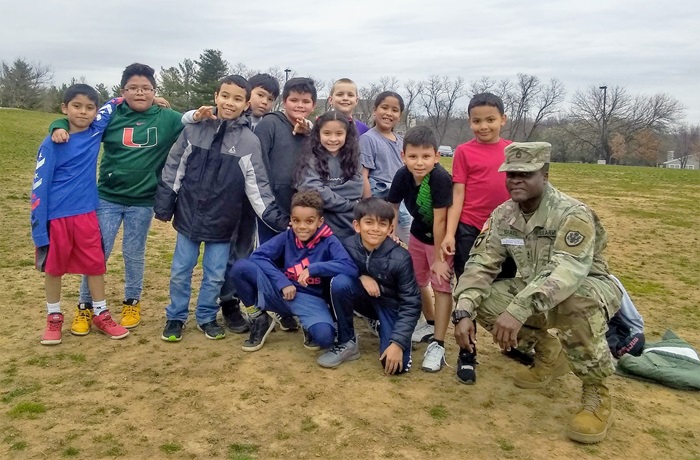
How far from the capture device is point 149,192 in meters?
4.20

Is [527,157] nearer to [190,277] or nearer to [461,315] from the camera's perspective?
[461,315]

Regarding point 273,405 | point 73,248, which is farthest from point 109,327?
point 273,405

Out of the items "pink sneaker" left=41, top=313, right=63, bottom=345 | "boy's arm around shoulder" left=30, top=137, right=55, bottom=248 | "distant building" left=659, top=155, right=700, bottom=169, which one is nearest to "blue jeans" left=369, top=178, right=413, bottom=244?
"boy's arm around shoulder" left=30, top=137, right=55, bottom=248

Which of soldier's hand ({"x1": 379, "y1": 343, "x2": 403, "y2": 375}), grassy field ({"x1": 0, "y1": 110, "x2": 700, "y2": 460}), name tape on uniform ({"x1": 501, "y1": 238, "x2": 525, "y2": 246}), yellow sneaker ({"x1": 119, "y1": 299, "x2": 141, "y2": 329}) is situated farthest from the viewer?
yellow sneaker ({"x1": 119, "y1": 299, "x2": 141, "y2": 329})

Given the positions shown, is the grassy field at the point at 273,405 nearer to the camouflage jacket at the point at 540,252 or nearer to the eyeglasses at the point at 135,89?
the camouflage jacket at the point at 540,252

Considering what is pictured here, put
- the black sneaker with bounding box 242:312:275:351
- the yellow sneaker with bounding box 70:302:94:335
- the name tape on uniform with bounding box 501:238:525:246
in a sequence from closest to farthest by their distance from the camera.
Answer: the name tape on uniform with bounding box 501:238:525:246 → the black sneaker with bounding box 242:312:275:351 → the yellow sneaker with bounding box 70:302:94:335

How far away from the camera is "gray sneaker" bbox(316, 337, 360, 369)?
371 centimetres

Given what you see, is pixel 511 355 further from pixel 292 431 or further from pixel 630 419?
pixel 292 431

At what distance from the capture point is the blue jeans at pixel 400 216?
173 inches

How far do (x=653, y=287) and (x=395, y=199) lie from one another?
3491mm

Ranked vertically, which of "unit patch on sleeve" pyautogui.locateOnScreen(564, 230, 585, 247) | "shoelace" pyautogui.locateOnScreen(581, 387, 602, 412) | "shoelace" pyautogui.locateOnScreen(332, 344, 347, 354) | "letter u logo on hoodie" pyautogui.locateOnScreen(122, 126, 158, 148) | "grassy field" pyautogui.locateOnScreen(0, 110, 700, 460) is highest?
"letter u logo on hoodie" pyautogui.locateOnScreen(122, 126, 158, 148)

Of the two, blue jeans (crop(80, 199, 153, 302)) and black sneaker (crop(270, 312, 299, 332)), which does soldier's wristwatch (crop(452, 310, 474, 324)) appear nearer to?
black sneaker (crop(270, 312, 299, 332))

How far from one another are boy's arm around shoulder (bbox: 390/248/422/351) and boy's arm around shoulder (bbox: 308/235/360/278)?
305 millimetres

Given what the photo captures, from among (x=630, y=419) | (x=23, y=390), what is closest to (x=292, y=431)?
(x=23, y=390)
